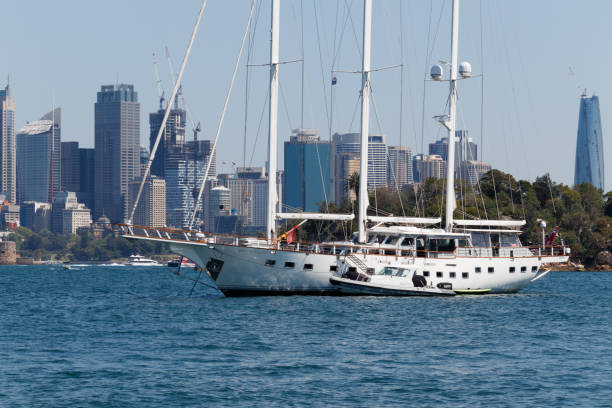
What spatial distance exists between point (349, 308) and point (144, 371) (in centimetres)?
2338

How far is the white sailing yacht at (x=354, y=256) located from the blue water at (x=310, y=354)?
1.47m

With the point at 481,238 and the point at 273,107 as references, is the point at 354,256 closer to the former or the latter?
the point at 481,238

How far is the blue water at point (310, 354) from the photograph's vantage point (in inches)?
1319

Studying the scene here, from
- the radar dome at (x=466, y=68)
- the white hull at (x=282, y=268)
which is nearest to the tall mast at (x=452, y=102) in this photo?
the radar dome at (x=466, y=68)

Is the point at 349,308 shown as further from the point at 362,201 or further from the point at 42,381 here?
the point at 42,381

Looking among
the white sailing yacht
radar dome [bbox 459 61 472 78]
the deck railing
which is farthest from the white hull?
radar dome [bbox 459 61 472 78]

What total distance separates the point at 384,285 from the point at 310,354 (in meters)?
23.5

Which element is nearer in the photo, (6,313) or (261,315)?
(261,315)

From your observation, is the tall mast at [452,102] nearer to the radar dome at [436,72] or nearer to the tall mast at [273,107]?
the radar dome at [436,72]

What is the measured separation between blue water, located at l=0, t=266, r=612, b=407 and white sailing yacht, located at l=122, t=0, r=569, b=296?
4.83 feet

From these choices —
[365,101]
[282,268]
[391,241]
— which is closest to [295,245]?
[282,268]

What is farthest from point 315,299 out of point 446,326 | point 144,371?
point 144,371

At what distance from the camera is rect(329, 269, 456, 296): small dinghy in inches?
2516

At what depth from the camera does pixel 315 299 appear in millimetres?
63719
